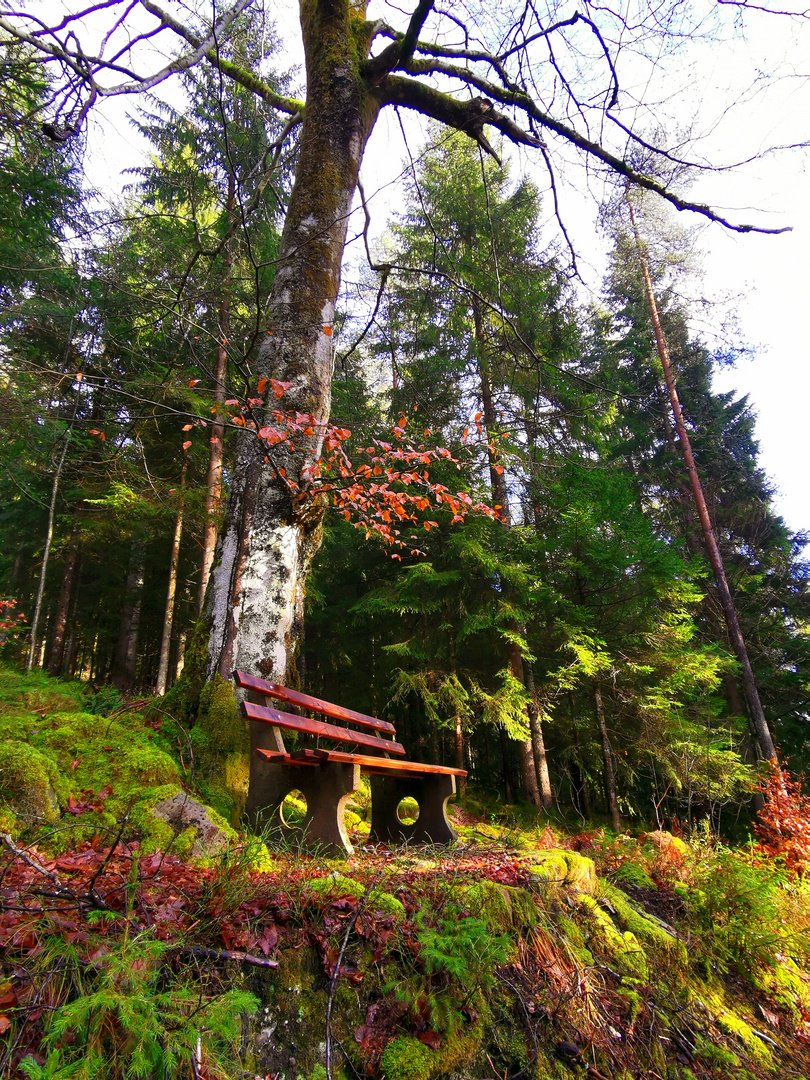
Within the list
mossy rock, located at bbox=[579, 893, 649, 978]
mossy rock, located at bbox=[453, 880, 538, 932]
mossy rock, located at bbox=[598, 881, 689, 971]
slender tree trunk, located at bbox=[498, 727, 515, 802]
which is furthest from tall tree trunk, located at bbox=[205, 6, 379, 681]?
slender tree trunk, located at bbox=[498, 727, 515, 802]

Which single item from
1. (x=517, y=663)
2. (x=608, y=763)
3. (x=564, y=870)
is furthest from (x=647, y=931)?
(x=517, y=663)

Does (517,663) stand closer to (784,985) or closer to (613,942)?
(784,985)

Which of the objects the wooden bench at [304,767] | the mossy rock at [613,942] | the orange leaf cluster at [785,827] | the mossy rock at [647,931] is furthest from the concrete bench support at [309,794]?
the orange leaf cluster at [785,827]

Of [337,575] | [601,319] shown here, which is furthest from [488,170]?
[337,575]

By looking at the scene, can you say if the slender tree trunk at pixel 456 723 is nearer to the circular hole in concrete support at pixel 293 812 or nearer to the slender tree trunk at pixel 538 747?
the slender tree trunk at pixel 538 747

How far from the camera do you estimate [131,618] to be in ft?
44.2

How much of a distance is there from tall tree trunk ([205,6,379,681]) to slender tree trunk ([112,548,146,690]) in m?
10.1

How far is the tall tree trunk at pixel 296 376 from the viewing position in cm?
385

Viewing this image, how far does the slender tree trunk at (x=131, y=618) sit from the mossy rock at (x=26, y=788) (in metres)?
11.4

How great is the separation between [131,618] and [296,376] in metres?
11.2

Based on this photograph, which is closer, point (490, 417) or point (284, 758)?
point (284, 758)

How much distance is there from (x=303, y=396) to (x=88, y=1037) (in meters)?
3.86

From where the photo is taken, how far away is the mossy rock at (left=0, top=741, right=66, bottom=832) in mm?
2391

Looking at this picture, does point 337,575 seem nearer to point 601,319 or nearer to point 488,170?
point 488,170
